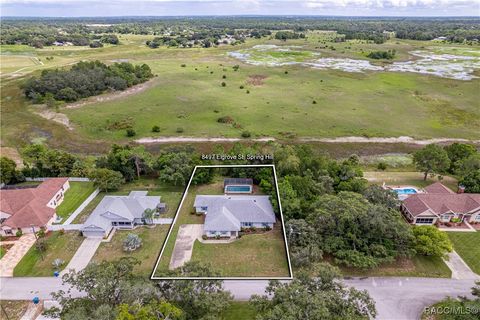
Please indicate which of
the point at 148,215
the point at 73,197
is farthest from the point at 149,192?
the point at 73,197

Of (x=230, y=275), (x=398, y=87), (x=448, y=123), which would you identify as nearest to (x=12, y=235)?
(x=230, y=275)

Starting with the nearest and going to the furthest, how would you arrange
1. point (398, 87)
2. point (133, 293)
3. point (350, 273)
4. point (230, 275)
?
point (230, 275)
point (133, 293)
point (350, 273)
point (398, 87)

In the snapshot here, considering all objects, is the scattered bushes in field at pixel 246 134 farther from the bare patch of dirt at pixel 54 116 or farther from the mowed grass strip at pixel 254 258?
the mowed grass strip at pixel 254 258

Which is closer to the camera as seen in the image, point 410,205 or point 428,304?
point 428,304

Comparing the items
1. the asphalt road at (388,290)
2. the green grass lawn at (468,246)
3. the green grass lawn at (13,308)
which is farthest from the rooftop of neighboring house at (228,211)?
the green grass lawn at (468,246)

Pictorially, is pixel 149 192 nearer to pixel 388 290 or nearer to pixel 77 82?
pixel 388 290

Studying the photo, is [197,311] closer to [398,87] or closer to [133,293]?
[133,293]

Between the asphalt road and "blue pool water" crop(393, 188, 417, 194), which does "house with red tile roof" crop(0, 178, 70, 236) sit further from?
"blue pool water" crop(393, 188, 417, 194)
